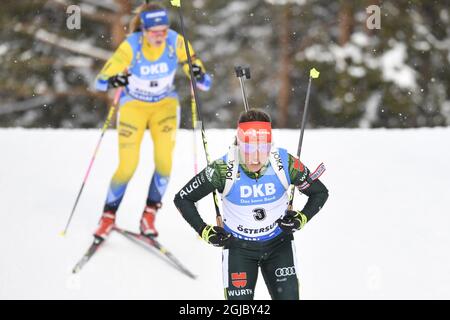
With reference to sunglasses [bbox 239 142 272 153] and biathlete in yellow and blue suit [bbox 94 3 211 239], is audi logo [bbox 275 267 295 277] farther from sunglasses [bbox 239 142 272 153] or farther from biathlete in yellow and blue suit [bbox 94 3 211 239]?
biathlete in yellow and blue suit [bbox 94 3 211 239]

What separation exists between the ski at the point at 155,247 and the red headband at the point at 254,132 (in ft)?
8.52

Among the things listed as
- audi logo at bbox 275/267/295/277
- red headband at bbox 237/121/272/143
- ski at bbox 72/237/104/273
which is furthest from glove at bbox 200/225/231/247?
ski at bbox 72/237/104/273

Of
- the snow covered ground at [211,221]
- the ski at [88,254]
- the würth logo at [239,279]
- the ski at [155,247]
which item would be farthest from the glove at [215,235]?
the ski at [88,254]

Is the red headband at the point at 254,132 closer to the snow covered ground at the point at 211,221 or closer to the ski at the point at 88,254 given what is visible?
the snow covered ground at the point at 211,221

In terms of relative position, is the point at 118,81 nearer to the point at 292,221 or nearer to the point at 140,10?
the point at 140,10

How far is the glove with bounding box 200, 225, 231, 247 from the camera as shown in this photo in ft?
15.2

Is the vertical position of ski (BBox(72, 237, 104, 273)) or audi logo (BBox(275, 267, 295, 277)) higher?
ski (BBox(72, 237, 104, 273))

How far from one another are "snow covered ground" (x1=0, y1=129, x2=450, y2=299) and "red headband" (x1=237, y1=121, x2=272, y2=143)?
2.38m

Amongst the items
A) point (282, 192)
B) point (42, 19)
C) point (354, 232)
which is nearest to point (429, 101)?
point (42, 19)

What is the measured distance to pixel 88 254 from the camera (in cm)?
711

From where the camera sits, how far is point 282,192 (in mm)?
4805

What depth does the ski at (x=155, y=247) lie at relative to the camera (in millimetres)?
7027
